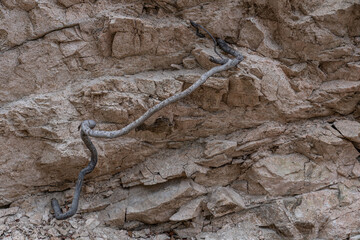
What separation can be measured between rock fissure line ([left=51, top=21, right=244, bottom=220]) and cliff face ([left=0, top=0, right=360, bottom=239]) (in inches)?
7.6

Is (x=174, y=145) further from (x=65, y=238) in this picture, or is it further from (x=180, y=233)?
(x=65, y=238)

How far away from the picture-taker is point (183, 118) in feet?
14.3

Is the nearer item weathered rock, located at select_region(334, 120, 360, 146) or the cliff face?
the cliff face

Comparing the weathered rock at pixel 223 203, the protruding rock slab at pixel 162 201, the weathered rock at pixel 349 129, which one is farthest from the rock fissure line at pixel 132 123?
the weathered rock at pixel 349 129

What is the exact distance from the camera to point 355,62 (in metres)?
4.32

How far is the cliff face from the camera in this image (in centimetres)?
398

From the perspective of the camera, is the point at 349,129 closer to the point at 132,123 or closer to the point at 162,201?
the point at 162,201

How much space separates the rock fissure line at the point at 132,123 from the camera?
3.46 meters

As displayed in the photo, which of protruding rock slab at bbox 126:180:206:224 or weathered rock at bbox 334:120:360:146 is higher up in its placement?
weathered rock at bbox 334:120:360:146

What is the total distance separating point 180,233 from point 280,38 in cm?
364

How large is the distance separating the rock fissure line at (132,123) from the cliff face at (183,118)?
0.19 m

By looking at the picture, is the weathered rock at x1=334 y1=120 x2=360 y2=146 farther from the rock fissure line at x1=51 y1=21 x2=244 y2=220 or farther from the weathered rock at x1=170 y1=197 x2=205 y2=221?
the weathered rock at x1=170 y1=197 x2=205 y2=221

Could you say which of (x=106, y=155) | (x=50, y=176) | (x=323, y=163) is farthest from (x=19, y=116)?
(x=323, y=163)

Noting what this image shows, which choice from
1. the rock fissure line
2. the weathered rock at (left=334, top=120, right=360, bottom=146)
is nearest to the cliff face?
the weathered rock at (left=334, top=120, right=360, bottom=146)
